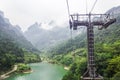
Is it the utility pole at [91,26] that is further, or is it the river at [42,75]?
the river at [42,75]

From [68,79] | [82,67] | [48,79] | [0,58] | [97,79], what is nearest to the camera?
[97,79]

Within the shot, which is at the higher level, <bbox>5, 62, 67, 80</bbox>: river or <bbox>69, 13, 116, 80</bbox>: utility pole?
<bbox>69, 13, 116, 80</bbox>: utility pole

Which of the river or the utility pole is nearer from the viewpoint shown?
the utility pole

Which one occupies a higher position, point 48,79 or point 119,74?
point 119,74

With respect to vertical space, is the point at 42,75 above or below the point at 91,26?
below

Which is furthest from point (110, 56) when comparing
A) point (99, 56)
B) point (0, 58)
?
point (0, 58)

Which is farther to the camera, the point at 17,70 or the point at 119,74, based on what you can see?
the point at 17,70

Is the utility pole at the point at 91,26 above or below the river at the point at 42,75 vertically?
above

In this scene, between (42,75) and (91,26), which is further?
(42,75)

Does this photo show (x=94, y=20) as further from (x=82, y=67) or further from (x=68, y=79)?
(x=82, y=67)

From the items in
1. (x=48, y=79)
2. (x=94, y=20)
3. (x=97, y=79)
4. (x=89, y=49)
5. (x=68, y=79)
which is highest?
(x=94, y=20)

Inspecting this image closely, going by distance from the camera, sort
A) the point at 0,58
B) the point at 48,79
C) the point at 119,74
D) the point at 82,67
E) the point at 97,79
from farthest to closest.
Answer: the point at 0,58 → the point at 48,79 → the point at 82,67 → the point at 119,74 → the point at 97,79
